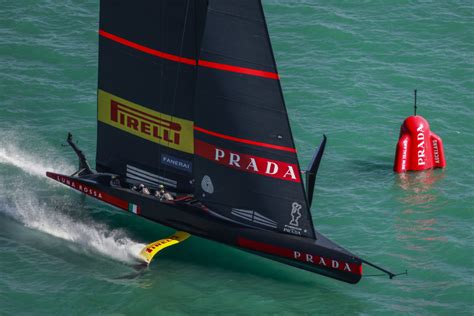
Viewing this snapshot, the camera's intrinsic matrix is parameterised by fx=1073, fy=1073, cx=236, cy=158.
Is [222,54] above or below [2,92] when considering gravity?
above

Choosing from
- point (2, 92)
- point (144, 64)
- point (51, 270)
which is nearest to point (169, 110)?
point (144, 64)

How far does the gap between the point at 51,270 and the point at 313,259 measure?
705 cm

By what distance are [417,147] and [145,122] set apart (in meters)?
9.30

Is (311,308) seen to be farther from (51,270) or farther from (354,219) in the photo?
(51,270)

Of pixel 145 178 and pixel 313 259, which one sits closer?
pixel 313 259

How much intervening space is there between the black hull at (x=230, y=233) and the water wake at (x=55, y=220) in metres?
0.92

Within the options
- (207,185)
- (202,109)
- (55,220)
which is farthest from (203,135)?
(55,220)

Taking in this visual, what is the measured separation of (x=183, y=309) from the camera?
2720cm

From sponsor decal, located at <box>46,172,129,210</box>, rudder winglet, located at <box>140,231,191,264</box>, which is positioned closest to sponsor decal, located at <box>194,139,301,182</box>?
rudder winglet, located at <box>140,231,191,264</box>

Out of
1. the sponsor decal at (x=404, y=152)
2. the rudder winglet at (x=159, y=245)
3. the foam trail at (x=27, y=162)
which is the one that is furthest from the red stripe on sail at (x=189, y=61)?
the sponsor decal at (x=404, y=152)

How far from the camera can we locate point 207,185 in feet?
96.8

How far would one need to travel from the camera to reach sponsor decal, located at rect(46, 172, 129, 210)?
30766 mm

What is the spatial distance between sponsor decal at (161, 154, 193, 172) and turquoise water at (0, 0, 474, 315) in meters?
2.11

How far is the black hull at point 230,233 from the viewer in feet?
91.8
